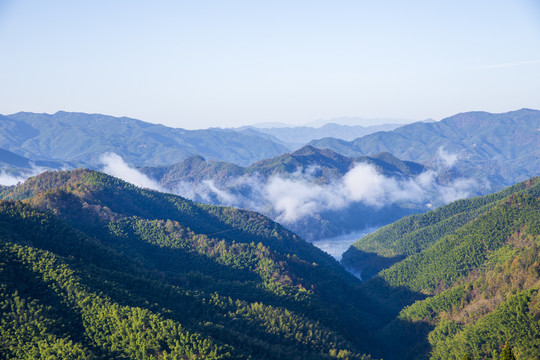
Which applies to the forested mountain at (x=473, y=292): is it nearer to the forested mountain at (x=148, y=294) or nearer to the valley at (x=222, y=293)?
the valley at (x=222, y=293)

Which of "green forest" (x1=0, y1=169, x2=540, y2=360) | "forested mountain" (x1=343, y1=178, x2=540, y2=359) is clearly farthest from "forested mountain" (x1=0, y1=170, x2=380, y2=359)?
"forested mountain" (x1=343, y1=178, x2=540, y2=359)

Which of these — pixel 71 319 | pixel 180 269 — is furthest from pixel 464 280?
pixel 71 319

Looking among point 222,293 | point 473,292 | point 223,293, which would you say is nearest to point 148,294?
point 222,293

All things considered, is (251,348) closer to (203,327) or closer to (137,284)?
(203,327)

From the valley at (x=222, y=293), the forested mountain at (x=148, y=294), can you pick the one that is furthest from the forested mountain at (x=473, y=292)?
the forested mountain at (x=148, y=294)

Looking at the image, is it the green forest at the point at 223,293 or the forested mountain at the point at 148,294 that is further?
the green forest at the point at 223,293

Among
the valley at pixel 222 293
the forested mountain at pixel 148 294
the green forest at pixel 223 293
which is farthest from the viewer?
the valley at pixel 222 293
